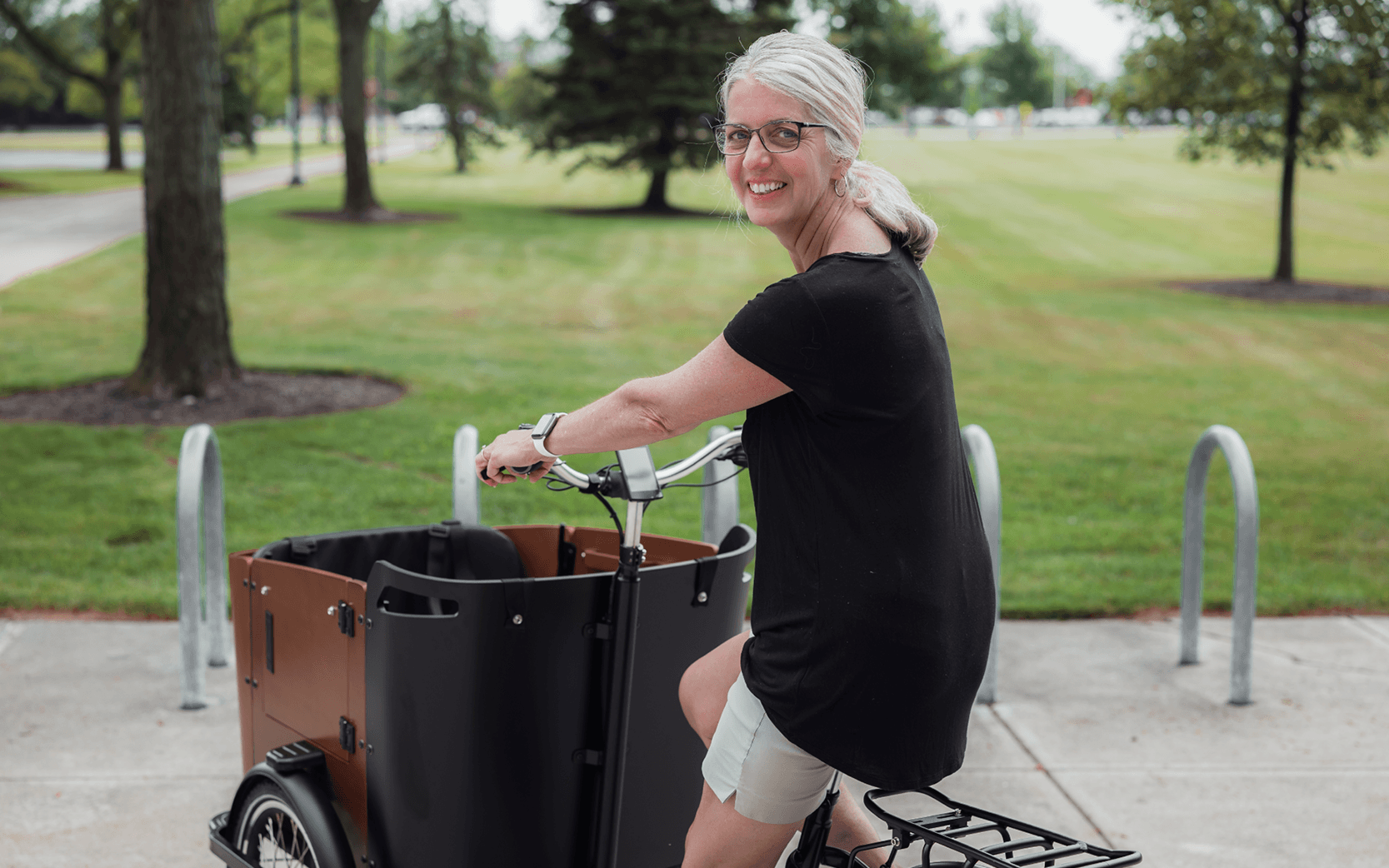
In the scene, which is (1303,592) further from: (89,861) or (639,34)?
(639,34)

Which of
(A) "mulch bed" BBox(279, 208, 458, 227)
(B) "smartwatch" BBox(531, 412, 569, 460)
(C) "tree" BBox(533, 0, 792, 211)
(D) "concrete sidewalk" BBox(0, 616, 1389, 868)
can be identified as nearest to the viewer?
(B) "smartwatch" BBox(531, 412, 569, 460)

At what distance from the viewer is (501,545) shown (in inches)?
126

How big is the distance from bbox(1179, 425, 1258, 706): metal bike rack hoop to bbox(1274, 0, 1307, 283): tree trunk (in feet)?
51.9

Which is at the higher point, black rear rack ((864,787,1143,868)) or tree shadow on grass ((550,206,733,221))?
tree shadow on grass ((550,206,733,221))

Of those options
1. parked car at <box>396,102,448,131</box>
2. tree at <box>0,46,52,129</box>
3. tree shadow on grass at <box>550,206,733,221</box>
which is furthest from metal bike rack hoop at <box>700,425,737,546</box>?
parked car at <box>396,102,448,131</box>

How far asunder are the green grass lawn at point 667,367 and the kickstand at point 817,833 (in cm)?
100

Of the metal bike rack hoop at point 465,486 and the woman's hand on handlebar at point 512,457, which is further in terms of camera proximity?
the metal bike rack hoop at point 465,486

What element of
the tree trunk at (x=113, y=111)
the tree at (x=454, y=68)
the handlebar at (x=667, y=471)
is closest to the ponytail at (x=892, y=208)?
the handlebar at (x=667, y=471)

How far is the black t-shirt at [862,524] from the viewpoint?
191 centimetres

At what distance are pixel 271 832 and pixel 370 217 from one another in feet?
77.0

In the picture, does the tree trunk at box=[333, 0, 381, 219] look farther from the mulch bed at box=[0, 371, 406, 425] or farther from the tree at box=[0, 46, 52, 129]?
the tree at box=[0, 46, 52, 129]

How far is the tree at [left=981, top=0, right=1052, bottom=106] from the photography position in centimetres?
9856

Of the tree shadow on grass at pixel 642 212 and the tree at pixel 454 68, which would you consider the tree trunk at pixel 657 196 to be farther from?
the tree at pixel 454 68

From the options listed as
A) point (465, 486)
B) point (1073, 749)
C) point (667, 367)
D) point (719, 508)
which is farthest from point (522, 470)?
point (667, 367)
